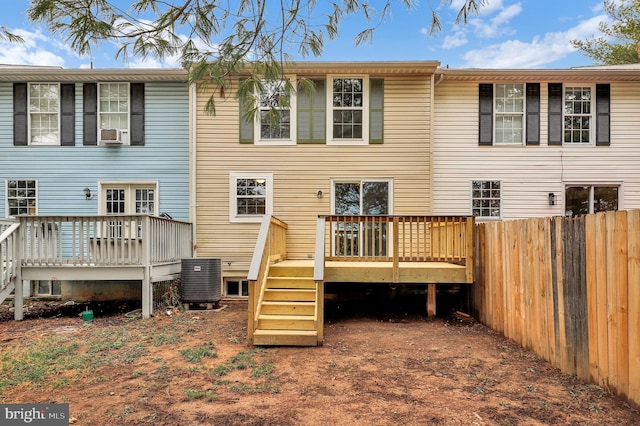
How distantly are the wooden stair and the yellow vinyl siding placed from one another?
2.23m

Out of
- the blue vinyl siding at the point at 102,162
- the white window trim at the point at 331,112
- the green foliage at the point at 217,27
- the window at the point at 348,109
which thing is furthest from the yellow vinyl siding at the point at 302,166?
the green foliage at the point at 217,27

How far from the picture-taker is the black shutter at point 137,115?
9172 millimetres

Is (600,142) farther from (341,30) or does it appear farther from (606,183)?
(341,30)

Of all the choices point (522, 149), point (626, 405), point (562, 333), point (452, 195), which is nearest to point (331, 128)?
point (452, 195)

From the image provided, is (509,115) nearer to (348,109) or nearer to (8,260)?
(348,109)

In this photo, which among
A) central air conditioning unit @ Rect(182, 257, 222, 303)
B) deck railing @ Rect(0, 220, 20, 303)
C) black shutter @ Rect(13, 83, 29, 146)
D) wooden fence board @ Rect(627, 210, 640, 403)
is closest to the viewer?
wooden fence board @ Rect(627, 210, 640, 403)

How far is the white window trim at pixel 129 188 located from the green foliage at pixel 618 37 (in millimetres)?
19511

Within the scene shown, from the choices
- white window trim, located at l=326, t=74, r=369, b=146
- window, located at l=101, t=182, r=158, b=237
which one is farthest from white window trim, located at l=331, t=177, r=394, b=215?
window, located at l=101, t=182, r=158, b=237

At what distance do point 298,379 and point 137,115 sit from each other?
296 inches

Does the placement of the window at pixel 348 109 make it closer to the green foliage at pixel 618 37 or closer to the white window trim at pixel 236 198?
the white window trim at pixel 236 198

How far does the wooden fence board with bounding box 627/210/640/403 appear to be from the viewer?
309cm

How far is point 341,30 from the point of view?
13.6 feet

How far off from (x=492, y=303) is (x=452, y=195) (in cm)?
373

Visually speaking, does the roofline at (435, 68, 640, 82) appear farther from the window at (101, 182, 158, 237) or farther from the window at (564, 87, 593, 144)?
the window at (101, 182, 158, 237)
